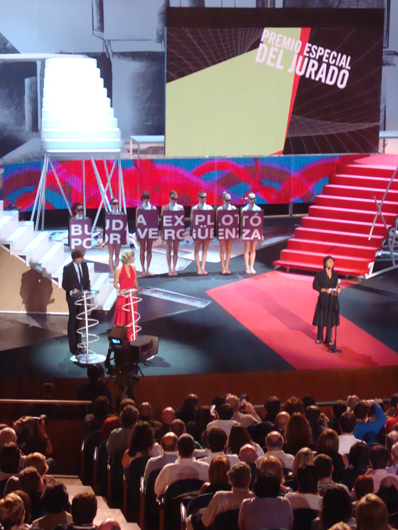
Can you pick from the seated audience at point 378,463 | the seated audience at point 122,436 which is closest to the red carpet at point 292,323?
the seated audience at point 122,436

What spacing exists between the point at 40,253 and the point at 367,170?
6.32 m

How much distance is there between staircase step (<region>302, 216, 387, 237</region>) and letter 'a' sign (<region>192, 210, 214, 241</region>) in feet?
6.80

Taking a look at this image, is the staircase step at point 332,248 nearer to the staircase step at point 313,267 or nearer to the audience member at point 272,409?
the staircase step at point 313,267

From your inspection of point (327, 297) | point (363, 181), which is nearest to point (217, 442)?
point (327, 297)

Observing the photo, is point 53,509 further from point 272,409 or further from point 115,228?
point 115,228

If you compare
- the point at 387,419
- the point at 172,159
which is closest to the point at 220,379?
the point at 387,419

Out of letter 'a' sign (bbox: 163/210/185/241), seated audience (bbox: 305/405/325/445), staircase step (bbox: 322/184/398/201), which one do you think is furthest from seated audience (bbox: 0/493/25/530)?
staircase step (bbox: 322/184/398/201)

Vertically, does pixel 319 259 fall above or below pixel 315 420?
above

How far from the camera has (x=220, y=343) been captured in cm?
959

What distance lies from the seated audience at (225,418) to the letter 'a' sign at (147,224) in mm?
6156

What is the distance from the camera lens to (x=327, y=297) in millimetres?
9242

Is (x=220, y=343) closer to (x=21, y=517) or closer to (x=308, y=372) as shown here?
(x=308, y=372)

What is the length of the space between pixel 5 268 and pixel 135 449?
5.56 metres

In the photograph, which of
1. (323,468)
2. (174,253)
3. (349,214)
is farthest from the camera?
(349,214)
